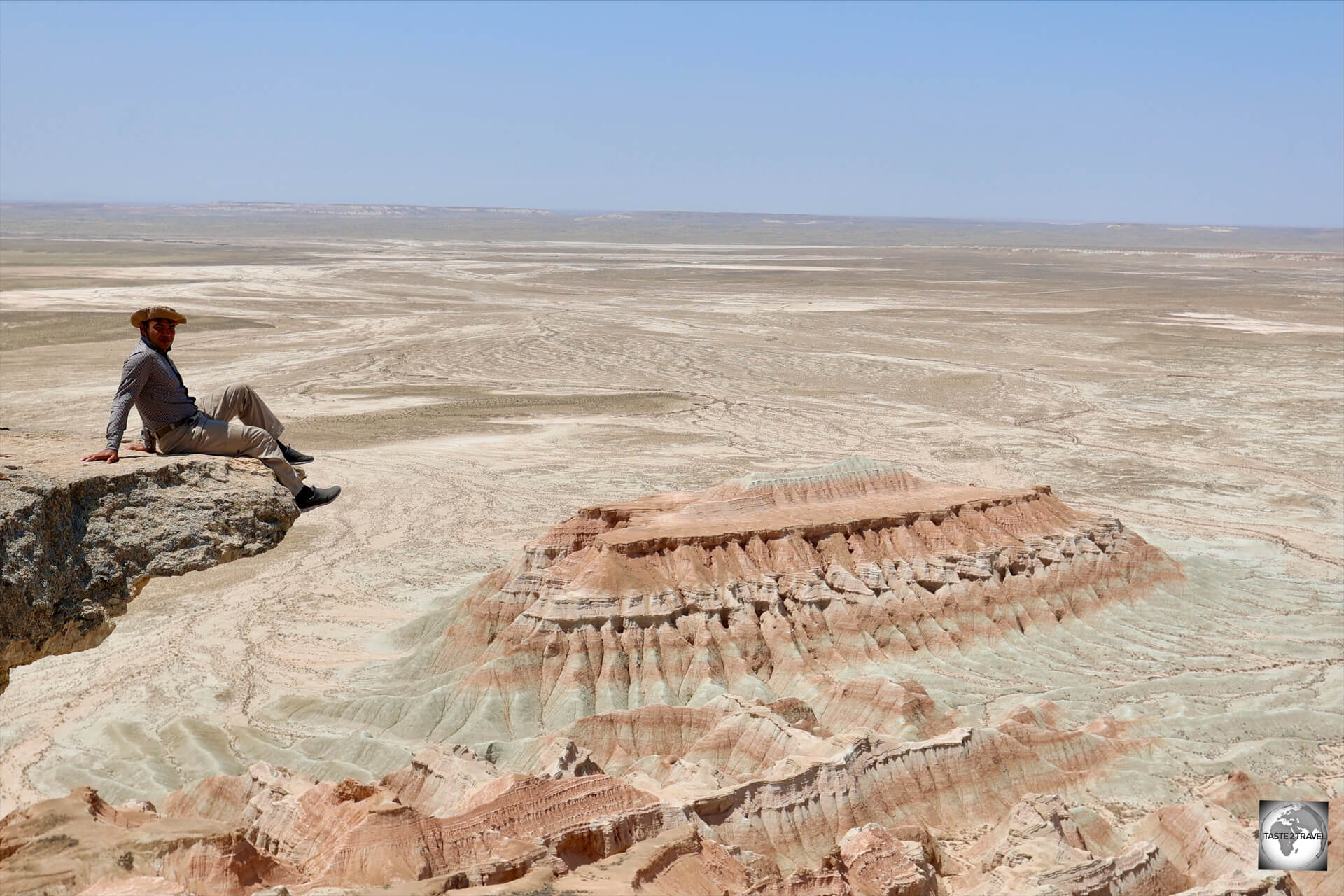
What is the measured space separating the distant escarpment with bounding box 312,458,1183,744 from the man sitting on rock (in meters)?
11.1

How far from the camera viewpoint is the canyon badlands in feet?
34.5

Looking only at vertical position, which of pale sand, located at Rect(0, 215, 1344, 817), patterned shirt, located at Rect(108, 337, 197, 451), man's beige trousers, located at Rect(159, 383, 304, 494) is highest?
patterned shirt, located at Rect(108, 337, 197, 451)

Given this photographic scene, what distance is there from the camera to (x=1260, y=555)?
32.7 metres

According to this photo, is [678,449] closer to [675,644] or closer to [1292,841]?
[675,644]

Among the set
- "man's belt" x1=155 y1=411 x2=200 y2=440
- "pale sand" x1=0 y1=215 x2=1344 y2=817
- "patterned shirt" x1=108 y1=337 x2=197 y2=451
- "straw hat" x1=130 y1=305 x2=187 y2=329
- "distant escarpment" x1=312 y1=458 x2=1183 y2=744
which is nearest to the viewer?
"patterned shirt" x1=108 y1=337 x2=197 y2=451

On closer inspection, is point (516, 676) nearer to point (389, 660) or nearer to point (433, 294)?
point (389, 660)

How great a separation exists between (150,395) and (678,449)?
3664 cm

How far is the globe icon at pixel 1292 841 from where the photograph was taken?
13.6m

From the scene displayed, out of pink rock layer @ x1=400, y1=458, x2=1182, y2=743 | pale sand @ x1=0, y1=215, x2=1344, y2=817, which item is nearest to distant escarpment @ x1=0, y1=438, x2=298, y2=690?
pale sand @ x1=0, y1=215, x2=1344, y2=817

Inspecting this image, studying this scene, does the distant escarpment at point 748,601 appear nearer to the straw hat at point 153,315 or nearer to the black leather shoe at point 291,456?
the black leather shoe at point 291,456

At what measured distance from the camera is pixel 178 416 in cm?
955

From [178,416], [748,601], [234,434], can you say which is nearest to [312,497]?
[234,434]

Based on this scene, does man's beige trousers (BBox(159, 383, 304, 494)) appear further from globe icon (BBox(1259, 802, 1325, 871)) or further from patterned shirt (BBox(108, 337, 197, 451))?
globe icon (BBox(1259, 802, 1325, 871))

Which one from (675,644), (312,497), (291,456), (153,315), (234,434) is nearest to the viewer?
(153,315)
